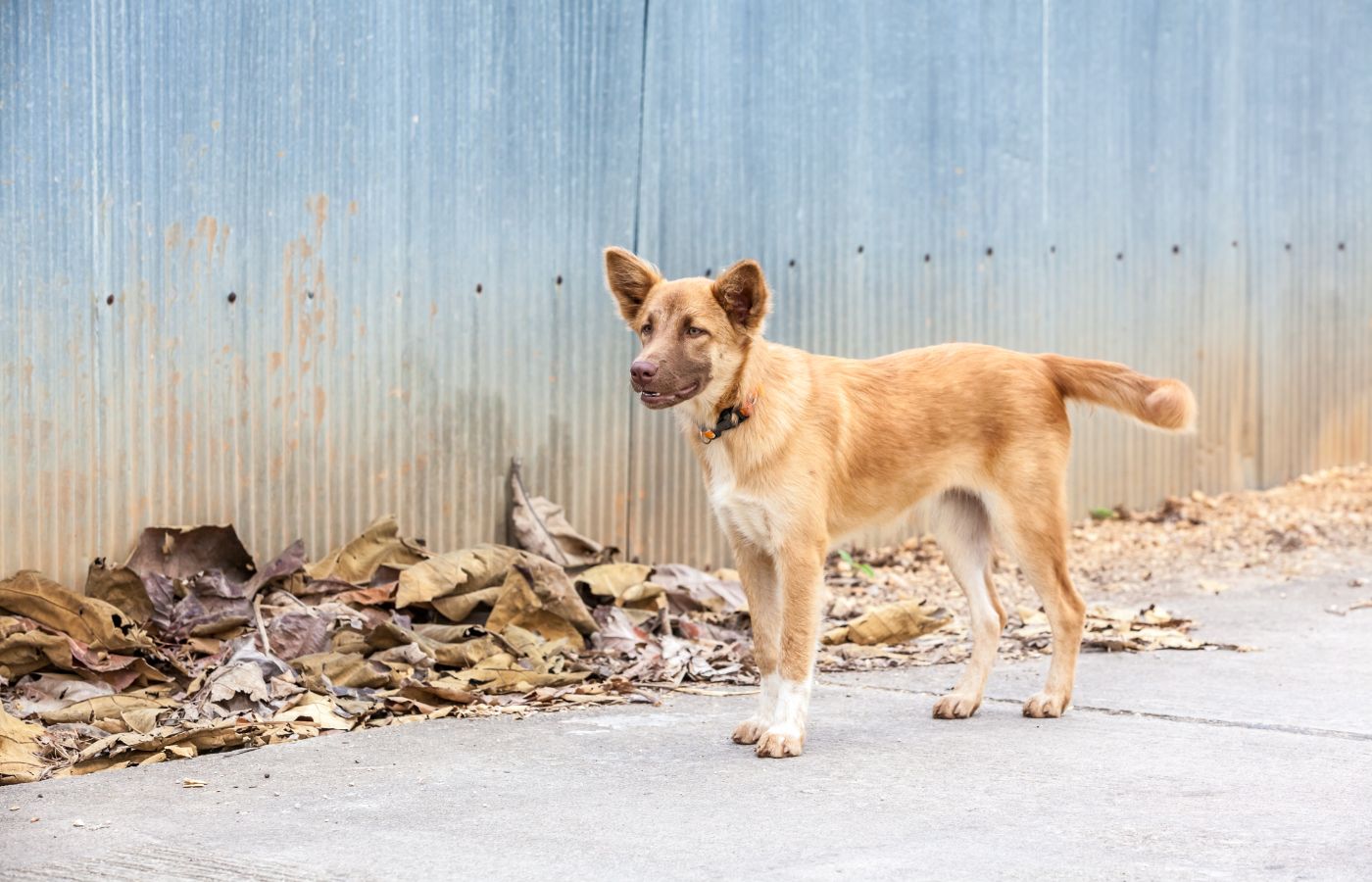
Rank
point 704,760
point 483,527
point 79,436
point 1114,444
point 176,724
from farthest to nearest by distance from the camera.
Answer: point 1114,444 < point 483,527 < point 79,436 < point 176,724 < point 704,760

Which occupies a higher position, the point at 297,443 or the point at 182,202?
the point at 182,202

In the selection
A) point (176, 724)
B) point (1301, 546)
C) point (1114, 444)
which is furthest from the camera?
Result: point (1114, 444)

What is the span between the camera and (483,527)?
7.79 meters

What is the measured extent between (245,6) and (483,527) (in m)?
2.64

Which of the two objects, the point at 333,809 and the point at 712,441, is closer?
the point at 333,809

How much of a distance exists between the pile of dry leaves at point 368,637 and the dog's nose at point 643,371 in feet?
4.68

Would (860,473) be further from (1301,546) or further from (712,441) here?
(1301,546)

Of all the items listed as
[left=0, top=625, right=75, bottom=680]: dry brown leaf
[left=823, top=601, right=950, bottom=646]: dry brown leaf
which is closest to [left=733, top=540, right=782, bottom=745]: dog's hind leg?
[left=823, top=601, right=950, bottom=646]: dry brown leaf

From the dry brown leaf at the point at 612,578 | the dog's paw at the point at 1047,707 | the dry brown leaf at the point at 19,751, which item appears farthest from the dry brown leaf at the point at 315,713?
the dog's paw at the point at 1047,707

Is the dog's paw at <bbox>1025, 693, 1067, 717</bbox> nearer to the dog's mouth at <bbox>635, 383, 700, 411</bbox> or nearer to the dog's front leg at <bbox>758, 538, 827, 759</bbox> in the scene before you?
the dog's front leg at <bbox>758, 538, 827, 759</bbox>

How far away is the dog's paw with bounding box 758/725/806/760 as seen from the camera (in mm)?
5035

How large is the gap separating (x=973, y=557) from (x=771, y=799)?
1.90 meters

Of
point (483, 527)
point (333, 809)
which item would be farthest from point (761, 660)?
point (483, 527)

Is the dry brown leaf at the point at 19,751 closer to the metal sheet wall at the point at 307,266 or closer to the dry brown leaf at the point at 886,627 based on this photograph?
the metal sheet wall at the point at 307,266
